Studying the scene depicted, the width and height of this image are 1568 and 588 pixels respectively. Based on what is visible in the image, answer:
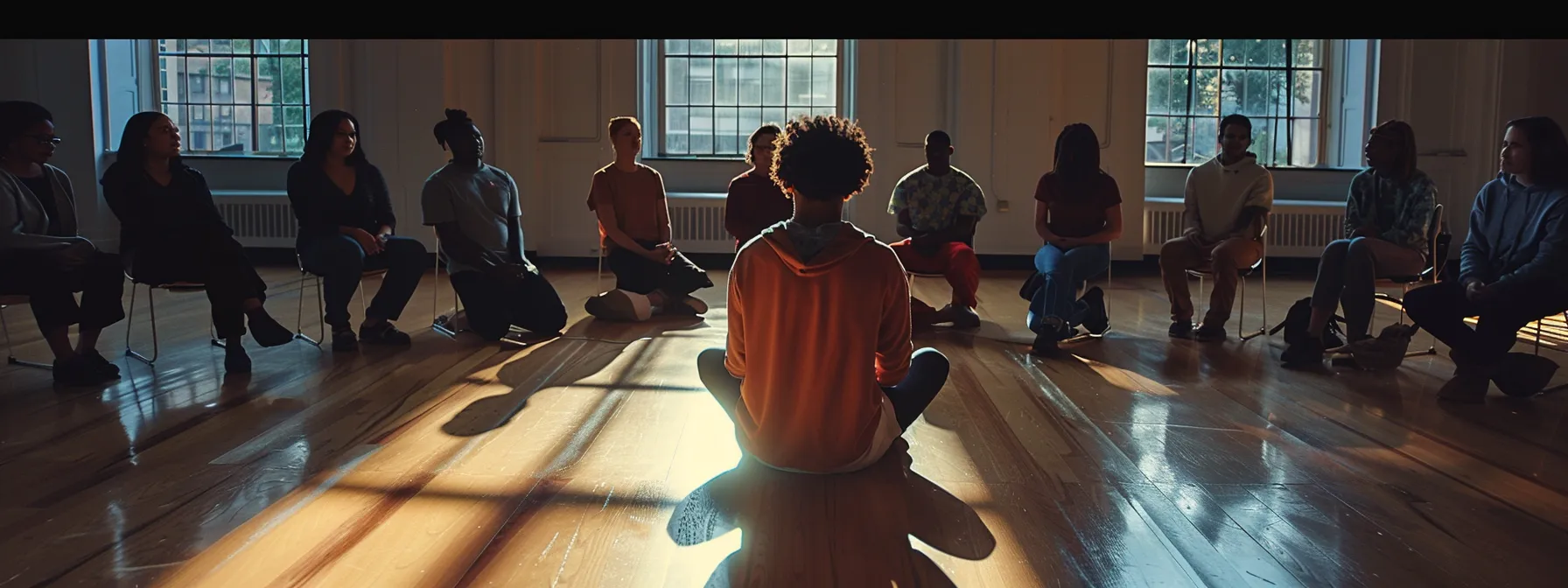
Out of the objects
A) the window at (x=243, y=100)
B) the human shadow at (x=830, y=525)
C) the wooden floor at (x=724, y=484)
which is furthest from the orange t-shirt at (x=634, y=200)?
the window at (x=243, y=100)

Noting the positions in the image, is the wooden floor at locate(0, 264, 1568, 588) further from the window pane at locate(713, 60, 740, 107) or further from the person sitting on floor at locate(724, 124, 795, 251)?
the window pane at locate(713, 60, 740, 107)

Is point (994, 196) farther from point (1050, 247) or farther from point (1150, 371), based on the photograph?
point (1150, 371)

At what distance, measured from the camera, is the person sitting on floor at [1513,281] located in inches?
167

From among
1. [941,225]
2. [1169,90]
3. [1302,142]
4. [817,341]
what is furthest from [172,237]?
[1302,142]

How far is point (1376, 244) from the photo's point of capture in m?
5.14

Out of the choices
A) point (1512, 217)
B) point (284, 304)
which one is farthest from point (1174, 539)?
point (284, 304)

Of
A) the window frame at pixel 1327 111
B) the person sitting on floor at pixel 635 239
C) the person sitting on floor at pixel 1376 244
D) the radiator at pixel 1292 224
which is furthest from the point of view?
the window frame at pixel 1327 111

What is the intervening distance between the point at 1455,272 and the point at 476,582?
8.00 meters

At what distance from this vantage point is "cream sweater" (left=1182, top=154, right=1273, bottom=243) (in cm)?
582

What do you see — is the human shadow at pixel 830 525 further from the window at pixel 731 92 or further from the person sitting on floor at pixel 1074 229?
the window at pixel 731 92

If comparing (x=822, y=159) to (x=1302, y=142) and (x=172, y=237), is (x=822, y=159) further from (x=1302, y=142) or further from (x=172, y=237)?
(x=1302, y=142)

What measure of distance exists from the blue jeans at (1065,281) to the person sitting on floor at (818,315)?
2.68m

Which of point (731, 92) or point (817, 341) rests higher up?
point (731, 92)

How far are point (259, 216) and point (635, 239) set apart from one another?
16.7 ft
